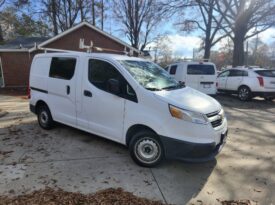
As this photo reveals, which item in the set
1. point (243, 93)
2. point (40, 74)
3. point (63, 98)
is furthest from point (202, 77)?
point (63, 98)

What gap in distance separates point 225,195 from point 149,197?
112 centimetres

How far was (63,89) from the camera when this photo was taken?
6.16 metres

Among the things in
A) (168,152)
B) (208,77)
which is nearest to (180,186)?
(168,152)

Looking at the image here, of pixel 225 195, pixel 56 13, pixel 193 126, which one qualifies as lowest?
pixel 225 195

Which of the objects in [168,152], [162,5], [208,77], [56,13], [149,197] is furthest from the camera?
[56,13]

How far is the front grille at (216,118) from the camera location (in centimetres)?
458

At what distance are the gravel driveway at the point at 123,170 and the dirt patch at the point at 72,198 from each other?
17 cm

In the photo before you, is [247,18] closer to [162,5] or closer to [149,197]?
[162,5]

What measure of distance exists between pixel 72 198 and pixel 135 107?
184 centimetres

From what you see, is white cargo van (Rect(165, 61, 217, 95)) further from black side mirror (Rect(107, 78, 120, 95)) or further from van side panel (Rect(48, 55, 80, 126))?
black side mirror (Rect(107, 78, 120, 95))

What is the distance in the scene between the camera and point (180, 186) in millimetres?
4250

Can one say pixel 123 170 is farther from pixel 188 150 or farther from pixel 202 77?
pixel 202 77

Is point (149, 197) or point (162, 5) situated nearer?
point (149, 197)

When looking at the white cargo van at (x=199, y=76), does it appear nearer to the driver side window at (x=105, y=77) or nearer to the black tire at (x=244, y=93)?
the black tire at (x=244, y=93)
